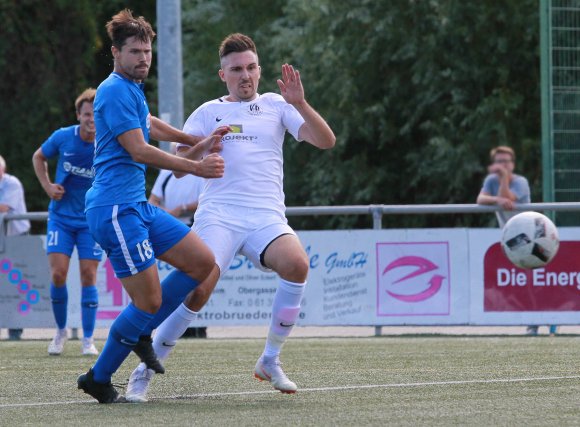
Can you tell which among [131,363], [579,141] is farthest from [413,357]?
[579,141]

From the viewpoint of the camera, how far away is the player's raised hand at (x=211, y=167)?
748cm

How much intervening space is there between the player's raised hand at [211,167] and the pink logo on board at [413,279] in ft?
22.2

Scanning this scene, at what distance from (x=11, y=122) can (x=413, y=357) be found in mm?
24554

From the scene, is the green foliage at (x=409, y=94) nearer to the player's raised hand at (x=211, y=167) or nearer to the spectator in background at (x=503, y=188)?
the spectator in background at (x=503, y=188)

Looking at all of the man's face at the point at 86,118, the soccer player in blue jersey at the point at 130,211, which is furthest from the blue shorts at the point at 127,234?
the man's face at the point at 86,118

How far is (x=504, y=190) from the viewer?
14039 mm

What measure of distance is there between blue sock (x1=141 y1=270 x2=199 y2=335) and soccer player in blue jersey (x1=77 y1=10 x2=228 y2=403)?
8 centimetres

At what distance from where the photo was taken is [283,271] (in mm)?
7984

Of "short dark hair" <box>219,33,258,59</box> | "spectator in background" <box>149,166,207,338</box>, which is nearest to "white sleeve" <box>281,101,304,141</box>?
"short dark hair" <box>219,33,258,59</box>

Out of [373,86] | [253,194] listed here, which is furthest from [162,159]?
[373,86]

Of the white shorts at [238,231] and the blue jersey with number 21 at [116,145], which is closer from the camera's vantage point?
the blue jersey with number 21 at [116,145]

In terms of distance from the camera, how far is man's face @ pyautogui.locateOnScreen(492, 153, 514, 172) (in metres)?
14.1

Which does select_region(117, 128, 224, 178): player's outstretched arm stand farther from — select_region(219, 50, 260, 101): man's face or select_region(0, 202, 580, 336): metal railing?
select_region(0, 202, 580, 336): metal railing

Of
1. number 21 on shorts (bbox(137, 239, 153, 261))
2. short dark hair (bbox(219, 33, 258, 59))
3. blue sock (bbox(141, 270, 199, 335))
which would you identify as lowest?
blue sock (bbox(141, 270, 199, 335))
